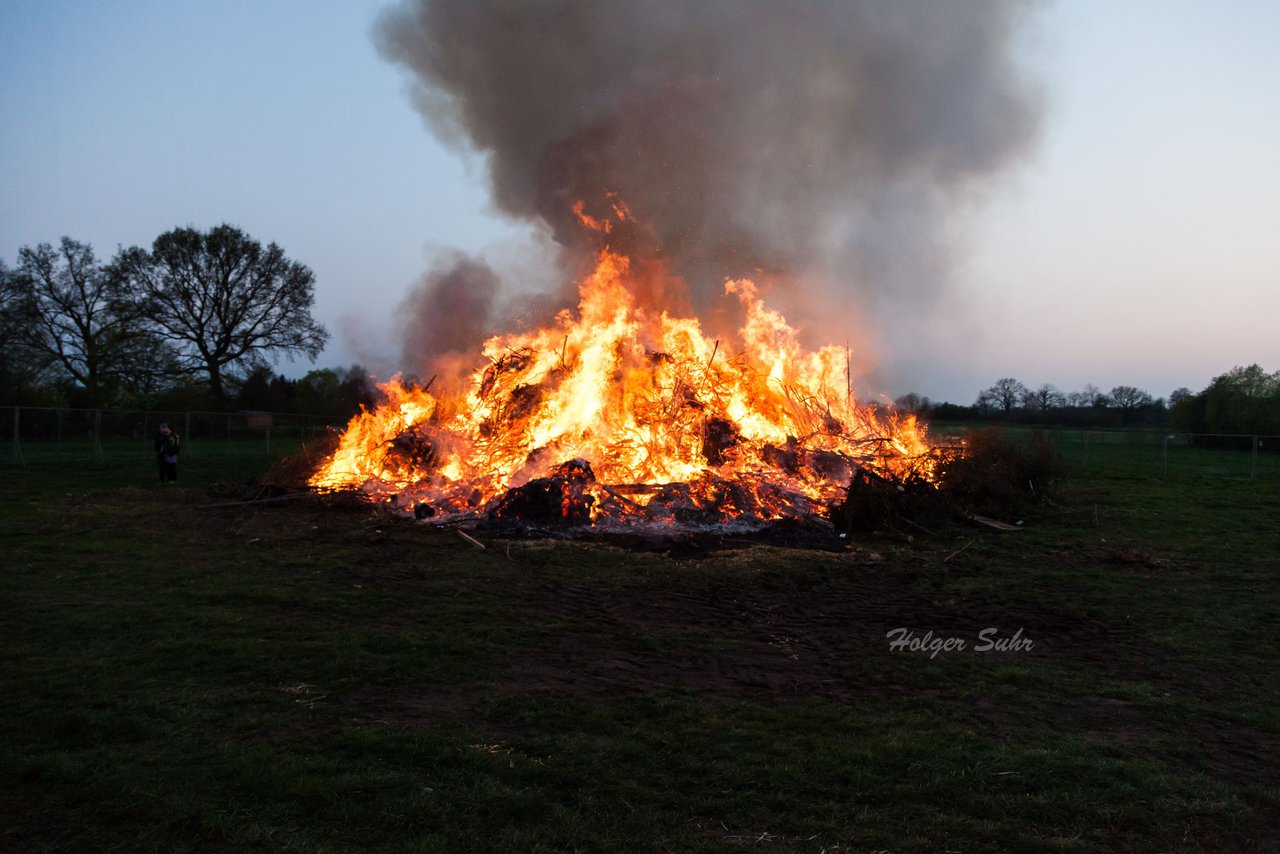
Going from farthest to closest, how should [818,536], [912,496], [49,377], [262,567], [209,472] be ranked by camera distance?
[49,377] → [209,472] → [912,496] → [818,536] → [262,567]

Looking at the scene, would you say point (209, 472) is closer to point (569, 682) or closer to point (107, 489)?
point (107, 489)

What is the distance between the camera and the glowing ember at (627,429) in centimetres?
1330

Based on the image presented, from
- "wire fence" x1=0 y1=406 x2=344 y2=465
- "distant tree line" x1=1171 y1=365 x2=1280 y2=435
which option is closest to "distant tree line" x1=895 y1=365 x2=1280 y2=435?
"distant tree line" x1=1171 y1=365 x2=1280 y2=435

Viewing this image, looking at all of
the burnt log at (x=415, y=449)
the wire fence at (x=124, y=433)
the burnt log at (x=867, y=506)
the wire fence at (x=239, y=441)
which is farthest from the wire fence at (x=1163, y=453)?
the wire fence at (x=124, y=433)

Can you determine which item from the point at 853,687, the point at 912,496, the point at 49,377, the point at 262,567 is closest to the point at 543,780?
the point at 853,687

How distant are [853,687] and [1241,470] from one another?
27159mm

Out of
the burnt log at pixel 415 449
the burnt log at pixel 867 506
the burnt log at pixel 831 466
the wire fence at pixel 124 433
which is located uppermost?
the wire fence at pixel 124 433

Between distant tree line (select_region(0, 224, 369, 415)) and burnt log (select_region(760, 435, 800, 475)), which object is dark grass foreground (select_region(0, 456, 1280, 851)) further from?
distant tree line (select_region(0, 224, 369, 415))

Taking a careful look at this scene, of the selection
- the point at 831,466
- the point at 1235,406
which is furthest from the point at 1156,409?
the point at 831,466

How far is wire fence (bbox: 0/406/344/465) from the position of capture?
2201 cm

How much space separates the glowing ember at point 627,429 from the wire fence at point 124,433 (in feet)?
11.2

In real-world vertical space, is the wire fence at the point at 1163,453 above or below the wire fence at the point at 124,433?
below

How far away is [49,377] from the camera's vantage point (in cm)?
3622

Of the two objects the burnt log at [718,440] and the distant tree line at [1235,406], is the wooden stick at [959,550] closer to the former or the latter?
the burnt log at [718,440]
